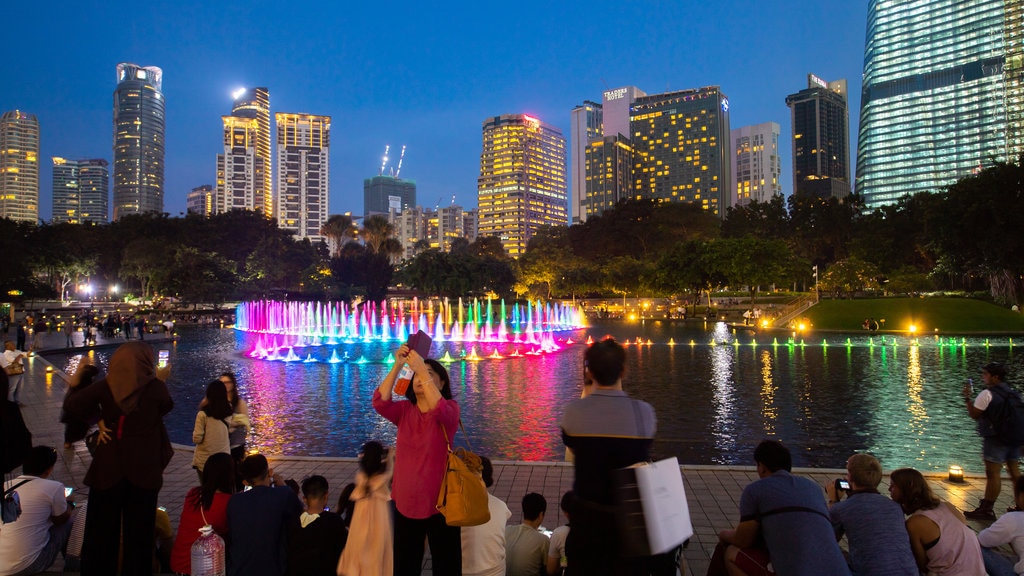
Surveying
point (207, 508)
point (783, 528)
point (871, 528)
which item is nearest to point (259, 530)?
point (207, 508)

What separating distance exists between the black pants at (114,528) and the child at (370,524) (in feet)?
5.78

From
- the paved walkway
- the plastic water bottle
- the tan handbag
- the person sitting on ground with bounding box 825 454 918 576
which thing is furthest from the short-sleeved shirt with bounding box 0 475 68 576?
the person sitting on ground with bounding box 825 454 918 576

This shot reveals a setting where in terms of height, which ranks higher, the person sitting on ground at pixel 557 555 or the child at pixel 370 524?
the child at pixel 370 524

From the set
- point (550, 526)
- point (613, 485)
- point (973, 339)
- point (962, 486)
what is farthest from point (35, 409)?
point (973, 339)

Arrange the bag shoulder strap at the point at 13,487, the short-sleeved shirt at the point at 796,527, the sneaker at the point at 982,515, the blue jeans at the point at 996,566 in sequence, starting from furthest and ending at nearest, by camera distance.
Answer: the sneaker at the point at 982,515
the bag shoulder strap at the point at 13,487
the blue jeans at the point at 996,566
the short-sleeved shirt at the point at 796,527

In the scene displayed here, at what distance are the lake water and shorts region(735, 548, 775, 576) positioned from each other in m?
6.40

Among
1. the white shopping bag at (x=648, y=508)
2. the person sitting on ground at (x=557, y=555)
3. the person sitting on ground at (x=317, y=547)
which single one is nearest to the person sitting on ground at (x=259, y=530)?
the person sitting on ground at (x=317, y=547)

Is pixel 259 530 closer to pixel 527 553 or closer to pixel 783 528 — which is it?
pixel 527 553

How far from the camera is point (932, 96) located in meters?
140

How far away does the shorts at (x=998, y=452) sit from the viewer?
684cm

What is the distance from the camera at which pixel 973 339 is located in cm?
3469

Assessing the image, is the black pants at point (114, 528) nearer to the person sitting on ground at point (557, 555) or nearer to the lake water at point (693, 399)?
the person sitting on ground at point (557, 555)

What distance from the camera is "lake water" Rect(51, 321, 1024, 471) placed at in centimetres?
1128

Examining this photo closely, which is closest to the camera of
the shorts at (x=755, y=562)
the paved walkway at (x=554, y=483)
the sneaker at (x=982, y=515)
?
the shorts at (x=755, y=562)
